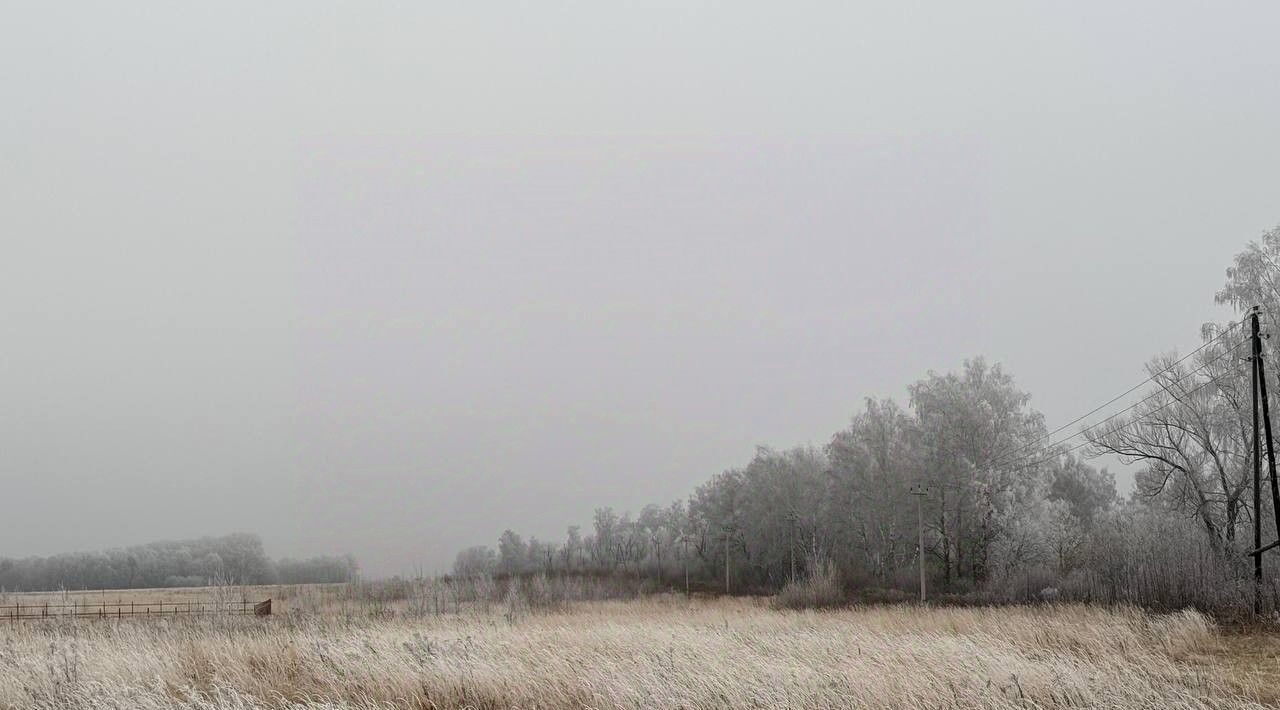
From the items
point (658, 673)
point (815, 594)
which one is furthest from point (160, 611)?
point (658, 673)

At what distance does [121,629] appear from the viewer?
23.6m

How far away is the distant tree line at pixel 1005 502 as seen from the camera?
112 ft

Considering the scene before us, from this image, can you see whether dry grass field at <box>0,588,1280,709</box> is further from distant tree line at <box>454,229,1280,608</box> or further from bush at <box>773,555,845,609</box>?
bush at <box>773,555,845,609</box>

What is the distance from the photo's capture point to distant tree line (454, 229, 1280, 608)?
34.0 meters

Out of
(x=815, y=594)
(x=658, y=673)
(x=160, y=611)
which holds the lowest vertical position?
(x=815, y=594)

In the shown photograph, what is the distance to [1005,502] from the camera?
50219 mm

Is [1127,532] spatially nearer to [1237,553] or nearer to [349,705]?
[1237,553]

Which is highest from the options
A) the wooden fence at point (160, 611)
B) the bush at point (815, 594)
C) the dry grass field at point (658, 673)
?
the dry grass field at point (658, 673)

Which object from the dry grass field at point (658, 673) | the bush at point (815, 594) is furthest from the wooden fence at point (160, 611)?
the bush at point (815, 594)

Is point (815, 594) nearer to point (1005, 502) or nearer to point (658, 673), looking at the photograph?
point (1005, 502)

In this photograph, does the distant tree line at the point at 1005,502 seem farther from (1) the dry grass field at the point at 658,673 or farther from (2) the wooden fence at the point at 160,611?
(2) the wooden fence at the point at 160,611

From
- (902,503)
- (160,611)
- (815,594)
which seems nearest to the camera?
(160,611)

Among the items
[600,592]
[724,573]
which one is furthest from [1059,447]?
[724,573]

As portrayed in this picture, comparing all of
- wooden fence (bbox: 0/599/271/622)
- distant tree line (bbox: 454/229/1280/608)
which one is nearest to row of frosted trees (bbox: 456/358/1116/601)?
distant tree line (bbox: 454/229/1280/608)
